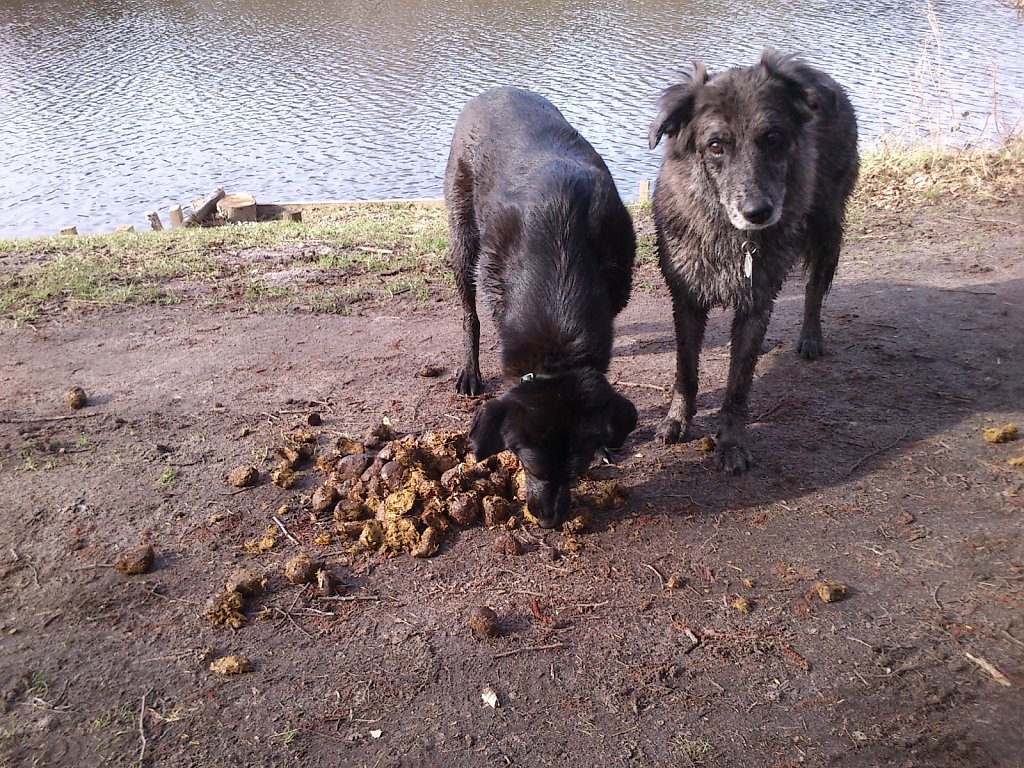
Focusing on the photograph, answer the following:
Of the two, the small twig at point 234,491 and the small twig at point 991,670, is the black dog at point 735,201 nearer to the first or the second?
the small twig at point 991,670

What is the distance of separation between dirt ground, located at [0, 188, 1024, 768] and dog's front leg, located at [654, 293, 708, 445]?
0.38 feet

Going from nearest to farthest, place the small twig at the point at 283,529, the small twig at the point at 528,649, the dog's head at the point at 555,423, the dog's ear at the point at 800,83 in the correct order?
the small twig at the point at 528,649
the dog's head at the point at 555,423
the small twig at the point at 283,529
the dog's ear at the point at 800,83

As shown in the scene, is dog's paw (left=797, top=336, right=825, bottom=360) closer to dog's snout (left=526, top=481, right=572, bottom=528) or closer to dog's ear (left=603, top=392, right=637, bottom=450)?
dog's ear (left=603, top=392, right=637, bottom=450)

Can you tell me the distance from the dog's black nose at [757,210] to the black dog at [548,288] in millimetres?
617

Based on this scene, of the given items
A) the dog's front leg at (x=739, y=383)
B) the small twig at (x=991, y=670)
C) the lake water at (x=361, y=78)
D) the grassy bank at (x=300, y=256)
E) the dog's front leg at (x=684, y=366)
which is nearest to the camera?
the small twig at (x=991, y=670)

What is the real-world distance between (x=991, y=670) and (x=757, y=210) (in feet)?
6.78

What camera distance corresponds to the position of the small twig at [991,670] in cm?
280

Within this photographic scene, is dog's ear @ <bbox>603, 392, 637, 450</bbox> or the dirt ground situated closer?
the dirt ground

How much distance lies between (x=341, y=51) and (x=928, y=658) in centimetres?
1929

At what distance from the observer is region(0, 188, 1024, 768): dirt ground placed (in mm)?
2719

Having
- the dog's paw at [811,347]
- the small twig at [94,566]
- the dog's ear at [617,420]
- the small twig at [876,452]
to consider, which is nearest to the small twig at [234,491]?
the small twig at [94,566]

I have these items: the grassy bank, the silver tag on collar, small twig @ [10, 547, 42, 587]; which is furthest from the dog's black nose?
small twig @ [10, 547, 42, 587]

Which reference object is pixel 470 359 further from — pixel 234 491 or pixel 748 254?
pixel 748 254

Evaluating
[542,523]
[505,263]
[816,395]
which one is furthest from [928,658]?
[505,263]
